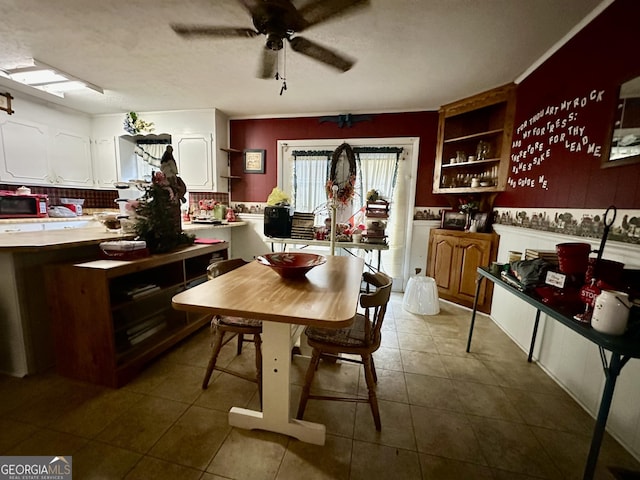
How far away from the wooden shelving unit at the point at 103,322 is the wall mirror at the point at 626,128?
293cm

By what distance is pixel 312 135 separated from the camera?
12.3ft

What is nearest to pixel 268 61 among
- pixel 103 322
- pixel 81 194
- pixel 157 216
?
pixel 157 216

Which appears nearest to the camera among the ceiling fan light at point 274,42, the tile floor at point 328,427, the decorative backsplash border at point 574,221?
the tile floor at point 328,427

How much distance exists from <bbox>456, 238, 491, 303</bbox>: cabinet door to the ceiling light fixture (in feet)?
15.1

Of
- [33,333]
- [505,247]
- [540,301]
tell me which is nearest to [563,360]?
[540,301]

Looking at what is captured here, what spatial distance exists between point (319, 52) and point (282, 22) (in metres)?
0.29

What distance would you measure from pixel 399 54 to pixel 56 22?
2626 millimetres

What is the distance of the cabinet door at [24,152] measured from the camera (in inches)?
122

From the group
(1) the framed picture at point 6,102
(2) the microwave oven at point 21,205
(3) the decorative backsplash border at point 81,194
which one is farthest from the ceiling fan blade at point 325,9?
(3) the decorative backsplash border at point 81,194

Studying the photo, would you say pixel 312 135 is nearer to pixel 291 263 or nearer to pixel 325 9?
pixel 325 9

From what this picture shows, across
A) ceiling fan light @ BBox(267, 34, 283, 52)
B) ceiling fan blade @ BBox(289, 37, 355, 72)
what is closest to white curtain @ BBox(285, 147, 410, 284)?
ceiling fan blade @ BBox(289, 37, 355, 72)

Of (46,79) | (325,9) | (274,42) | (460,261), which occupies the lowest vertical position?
(460,261)

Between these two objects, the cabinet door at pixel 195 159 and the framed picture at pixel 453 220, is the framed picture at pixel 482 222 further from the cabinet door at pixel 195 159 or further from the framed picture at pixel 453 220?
the cabinet door at pixel 195 159

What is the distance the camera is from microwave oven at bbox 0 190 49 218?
2.91m
